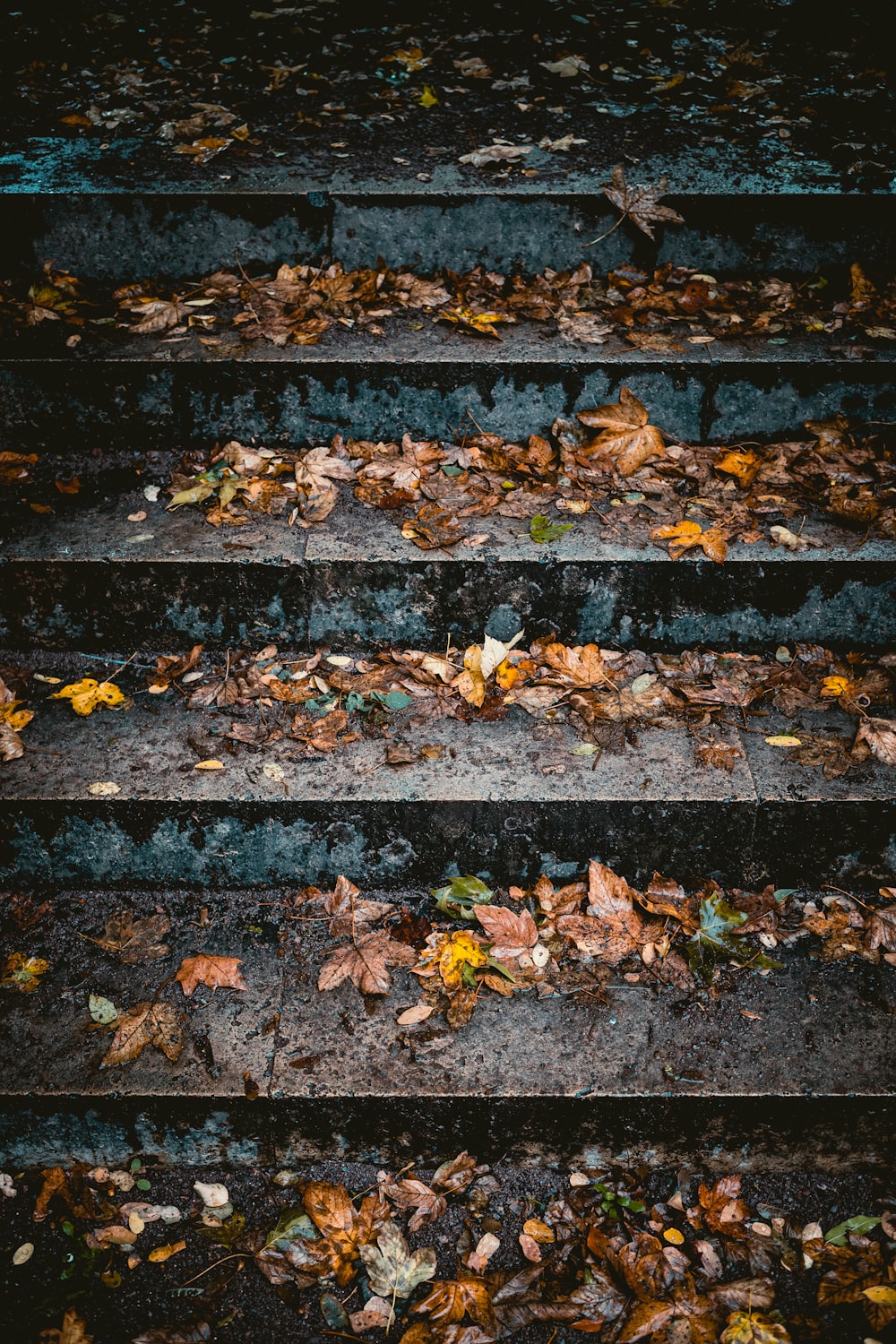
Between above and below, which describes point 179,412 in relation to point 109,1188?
above

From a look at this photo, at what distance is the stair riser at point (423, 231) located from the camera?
10.3 feet

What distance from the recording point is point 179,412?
2943 mm

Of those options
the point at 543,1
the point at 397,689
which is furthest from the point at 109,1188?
the point at 543,1

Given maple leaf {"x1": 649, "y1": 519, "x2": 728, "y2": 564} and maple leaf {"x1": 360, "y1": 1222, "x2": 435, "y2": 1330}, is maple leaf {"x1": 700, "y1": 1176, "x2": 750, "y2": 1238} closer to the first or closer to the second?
maple leaf {"x1": 360, "y1": 1222, "x2": 435, "y2": 1330}

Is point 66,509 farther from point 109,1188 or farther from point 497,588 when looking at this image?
point 109,1188

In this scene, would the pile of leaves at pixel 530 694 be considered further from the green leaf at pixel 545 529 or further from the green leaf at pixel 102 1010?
the green leaf at pixel 102 1010

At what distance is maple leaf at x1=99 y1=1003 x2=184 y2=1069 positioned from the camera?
2.09m

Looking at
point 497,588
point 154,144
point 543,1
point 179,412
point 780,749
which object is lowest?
point 780,749

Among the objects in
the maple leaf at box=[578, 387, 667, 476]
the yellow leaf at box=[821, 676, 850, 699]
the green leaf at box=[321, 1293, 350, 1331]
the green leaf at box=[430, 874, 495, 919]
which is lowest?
the green leaf at box=[321, 1293, 350, 1331]

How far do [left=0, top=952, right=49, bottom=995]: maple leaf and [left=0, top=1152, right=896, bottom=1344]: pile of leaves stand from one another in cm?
47

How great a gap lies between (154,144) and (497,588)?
2579mm

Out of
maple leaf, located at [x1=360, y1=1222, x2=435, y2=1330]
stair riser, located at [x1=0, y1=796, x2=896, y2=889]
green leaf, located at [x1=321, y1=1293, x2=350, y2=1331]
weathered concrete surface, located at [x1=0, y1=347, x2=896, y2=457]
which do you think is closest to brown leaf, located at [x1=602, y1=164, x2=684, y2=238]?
weathered concrete surface, located at [x1=0, y1=347, x2=896, y2=457]

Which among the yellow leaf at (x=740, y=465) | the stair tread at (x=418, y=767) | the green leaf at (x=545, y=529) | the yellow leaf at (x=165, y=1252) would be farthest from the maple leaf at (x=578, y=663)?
the yellow leaf at (x=165, y=1252)

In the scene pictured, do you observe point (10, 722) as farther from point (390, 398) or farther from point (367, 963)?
point (390, 398)
